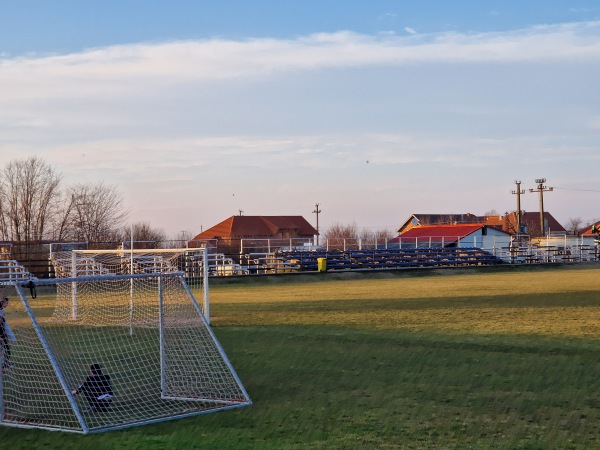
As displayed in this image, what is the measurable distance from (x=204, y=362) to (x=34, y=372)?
2.16 meters

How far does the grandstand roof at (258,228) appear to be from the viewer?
118 metres

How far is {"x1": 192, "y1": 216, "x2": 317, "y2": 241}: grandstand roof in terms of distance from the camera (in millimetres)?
117500

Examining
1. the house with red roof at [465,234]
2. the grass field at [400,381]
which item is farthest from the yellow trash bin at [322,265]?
the house with red roof at [465,234]

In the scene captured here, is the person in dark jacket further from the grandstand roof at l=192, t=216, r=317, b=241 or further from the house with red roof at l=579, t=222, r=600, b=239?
the grandstand roof at l=192, t=216, r=317, b=241

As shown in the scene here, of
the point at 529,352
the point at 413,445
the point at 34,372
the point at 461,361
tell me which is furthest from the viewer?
the point at 529,352

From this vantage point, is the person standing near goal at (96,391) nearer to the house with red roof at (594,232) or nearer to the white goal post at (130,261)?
the white goal post at (130,261)


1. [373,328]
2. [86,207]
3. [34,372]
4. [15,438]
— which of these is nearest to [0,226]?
[86,207]

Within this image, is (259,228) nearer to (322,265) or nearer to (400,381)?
(322,265)

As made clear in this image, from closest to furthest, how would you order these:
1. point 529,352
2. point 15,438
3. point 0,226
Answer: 1. point 15,438
2. point 529,352
3. point 0,226

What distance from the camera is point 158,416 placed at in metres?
8.98

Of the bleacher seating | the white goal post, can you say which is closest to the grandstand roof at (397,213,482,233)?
the bleacher seating

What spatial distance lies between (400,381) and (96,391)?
3542mm

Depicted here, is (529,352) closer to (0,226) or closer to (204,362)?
(204,362)

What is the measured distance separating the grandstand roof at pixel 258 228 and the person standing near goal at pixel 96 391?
343 ft
